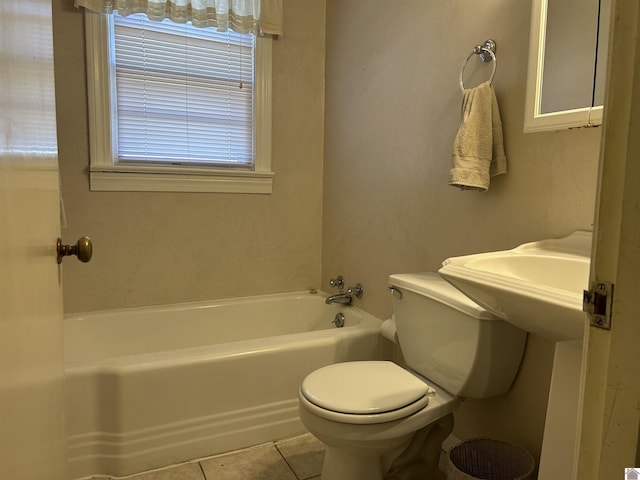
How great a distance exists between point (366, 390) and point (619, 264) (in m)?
1.12

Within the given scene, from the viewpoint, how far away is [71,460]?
1731mm

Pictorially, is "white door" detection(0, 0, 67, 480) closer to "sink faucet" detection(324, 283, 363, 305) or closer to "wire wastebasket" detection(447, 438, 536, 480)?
"wire wastebasket" detection(447, 438, 536, 480)

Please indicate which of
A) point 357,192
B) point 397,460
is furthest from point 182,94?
point 397,460

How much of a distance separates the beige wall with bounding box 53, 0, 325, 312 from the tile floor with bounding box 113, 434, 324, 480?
38.9 inches

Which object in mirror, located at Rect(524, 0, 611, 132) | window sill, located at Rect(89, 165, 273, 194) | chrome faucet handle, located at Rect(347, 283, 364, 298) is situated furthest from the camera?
chrome faucet handle, located at Rect(347, 283, 364, 298)

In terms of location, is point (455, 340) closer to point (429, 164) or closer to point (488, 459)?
point (488, 459)

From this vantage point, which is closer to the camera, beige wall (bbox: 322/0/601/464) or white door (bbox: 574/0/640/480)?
white door (bbox: 574/0/640/480)

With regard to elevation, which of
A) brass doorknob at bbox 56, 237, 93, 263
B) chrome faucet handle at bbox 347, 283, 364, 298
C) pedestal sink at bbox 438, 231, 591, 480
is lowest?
chrome faucet handle at bbox 347, 283, 364, 298

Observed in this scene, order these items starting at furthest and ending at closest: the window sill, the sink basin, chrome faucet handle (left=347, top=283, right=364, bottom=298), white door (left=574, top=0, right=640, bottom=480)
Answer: chrome faucet handle (left=347, top=283, right=364, bottom=298), the window sill, the sink basin, white door (left=574, top=0, right=640, bottom=480)

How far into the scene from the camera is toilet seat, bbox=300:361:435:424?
1.38 metres

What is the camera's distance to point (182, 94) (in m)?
2.52

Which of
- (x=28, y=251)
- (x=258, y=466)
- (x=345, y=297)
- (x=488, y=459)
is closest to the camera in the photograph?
(x=28, y=251)

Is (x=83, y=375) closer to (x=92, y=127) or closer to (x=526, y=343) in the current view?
(x=92, y=127)

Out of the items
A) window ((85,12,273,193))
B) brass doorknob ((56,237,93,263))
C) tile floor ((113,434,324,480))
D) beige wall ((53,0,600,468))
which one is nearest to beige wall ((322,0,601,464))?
beige wall ((53,0,600,468))
